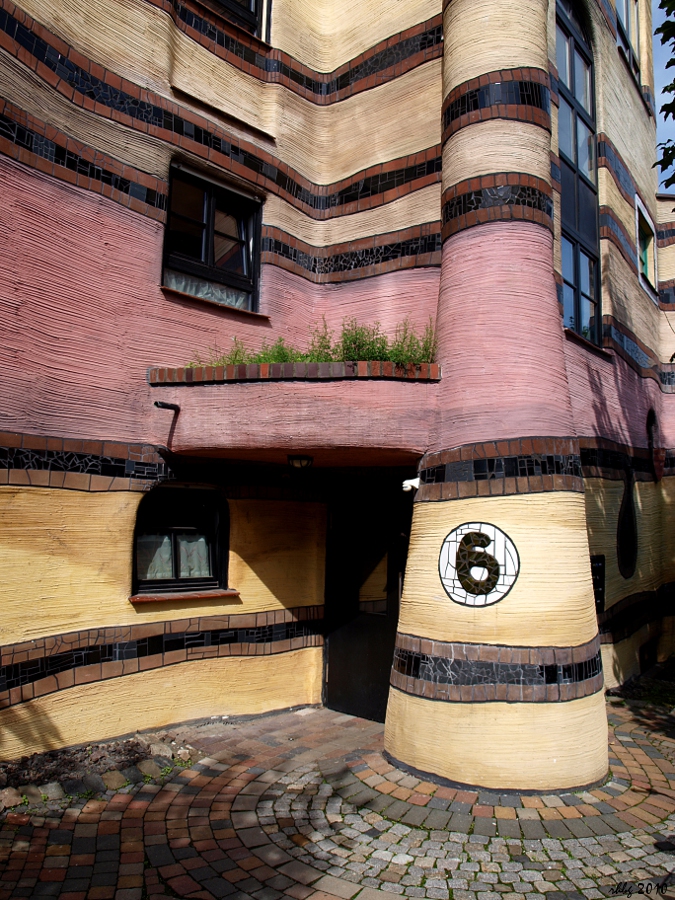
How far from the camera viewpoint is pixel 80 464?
5.76 m

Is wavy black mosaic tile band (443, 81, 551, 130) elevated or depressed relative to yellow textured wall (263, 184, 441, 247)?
elevated

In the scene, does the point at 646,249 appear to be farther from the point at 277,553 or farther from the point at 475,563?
the point at 277,553

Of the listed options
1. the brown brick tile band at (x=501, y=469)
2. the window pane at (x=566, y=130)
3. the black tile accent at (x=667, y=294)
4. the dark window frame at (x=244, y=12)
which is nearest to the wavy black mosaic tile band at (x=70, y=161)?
the dark window frame at (x=244, y=12)

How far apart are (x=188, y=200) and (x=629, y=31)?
28.8ft

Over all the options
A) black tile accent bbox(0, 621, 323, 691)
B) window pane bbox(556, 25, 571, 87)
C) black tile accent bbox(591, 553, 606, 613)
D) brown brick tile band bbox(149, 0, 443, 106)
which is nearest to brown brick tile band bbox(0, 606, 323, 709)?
black tile accent bbox(0, 621, 323, 691)

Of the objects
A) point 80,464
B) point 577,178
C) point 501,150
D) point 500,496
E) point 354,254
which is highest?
point 577,178

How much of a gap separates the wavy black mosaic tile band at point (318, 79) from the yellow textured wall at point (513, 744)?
22.9 ft

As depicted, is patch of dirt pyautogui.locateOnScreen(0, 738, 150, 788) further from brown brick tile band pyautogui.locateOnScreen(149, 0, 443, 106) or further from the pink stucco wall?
brown brick tile band pyautogui.locateOnScreen(149, 0, 443, 106)

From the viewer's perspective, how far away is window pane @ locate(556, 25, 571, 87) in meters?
8.20

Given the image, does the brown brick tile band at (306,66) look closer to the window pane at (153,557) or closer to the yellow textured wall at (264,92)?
the yellow textured wall at (264,92)

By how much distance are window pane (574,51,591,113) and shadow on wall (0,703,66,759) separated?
31.4ft

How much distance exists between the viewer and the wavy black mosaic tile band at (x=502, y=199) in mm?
5926

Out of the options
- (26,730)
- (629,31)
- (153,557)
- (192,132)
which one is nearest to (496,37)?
(192,132)

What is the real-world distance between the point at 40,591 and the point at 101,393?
6.03 feet
